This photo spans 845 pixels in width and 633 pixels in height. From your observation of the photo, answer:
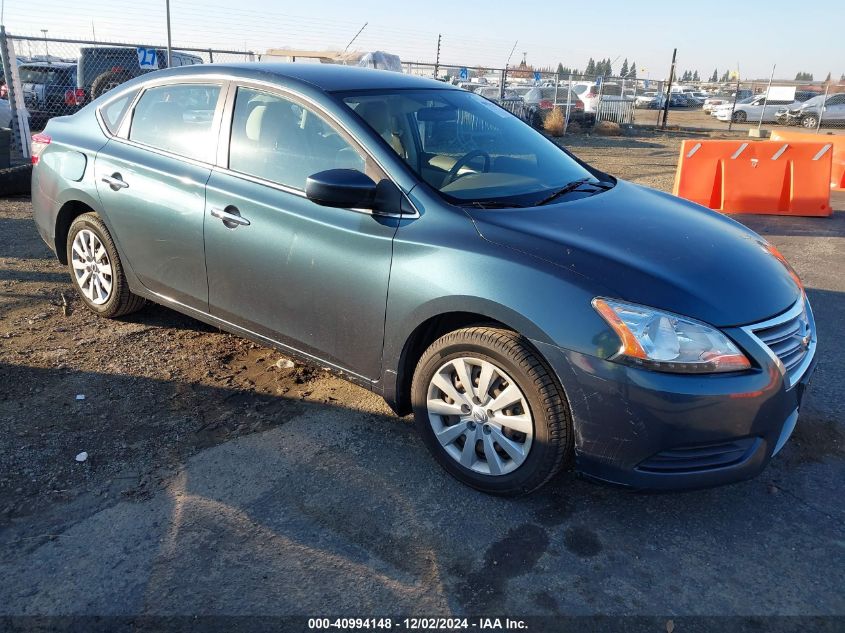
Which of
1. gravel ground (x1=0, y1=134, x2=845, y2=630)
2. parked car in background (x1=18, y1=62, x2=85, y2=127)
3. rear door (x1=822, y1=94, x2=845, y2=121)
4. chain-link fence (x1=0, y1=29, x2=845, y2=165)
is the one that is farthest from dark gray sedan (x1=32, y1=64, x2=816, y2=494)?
rear door (x1=822, y1=94, x2=845, y2=121)

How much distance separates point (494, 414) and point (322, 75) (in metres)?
2.10

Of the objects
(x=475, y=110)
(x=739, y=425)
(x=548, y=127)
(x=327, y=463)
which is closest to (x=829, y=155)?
(x=475, y=110)

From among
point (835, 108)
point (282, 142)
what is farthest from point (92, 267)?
point (835, 108)

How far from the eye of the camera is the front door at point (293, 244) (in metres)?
3.22

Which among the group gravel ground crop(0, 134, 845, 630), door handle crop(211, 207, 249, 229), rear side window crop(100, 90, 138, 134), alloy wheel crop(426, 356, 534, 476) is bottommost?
gravel ground crop(0, 134, 845, 630)

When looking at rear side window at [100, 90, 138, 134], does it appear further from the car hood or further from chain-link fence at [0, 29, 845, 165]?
chain-link fence at [0, 29, 845, 165]

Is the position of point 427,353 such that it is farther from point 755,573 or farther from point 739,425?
point 755,573

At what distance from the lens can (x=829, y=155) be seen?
9195 mm

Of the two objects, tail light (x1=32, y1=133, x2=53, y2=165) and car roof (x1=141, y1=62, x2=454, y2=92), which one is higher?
car roof (x1=141, y1=62, x2=454, y2=92)

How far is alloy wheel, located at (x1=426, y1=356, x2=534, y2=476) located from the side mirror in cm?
83

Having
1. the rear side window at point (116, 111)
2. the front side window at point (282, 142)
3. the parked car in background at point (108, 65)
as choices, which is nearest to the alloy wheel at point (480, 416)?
the front side window at point (282, 142)

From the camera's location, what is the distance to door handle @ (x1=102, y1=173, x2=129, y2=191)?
13.8ft

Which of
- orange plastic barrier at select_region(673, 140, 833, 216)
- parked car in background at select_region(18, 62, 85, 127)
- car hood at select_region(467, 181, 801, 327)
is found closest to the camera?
car hood at select_region(467, 181, 801, 327)

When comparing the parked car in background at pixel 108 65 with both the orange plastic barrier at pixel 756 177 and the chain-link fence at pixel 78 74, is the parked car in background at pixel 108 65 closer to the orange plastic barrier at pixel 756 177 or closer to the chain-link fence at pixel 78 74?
the chain-link fence at pixel 78 74
